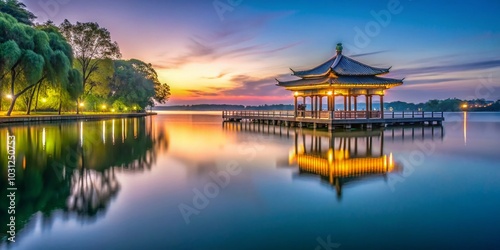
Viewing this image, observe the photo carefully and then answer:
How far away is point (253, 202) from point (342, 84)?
20116 mm

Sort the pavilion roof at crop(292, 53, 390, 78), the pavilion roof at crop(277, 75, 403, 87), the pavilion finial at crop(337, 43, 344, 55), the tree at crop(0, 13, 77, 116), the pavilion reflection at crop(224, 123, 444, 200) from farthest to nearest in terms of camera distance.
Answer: the pavilion finial at crop(337, 43, 344, 55) → the pavilion roof at crop(292, 53, 390, 78) → the pavilion roof at crop(277, 75, 403, 87) → the tree at crop(0, 13, 77, 116) → the pavilion reflection at crop(224, 123, 444, 200)

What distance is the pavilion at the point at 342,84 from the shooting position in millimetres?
25906

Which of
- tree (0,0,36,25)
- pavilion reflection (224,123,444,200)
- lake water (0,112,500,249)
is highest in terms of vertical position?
tree (0,0,36,25)

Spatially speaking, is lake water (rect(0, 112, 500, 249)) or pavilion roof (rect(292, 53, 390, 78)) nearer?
lake water (rect(0, 112, 500, 249))

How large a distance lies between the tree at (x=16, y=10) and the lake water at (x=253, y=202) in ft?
106

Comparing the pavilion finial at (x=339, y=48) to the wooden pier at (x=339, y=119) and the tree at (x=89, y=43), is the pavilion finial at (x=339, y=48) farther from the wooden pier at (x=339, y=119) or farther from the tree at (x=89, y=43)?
the tree at (x=89, y=43)

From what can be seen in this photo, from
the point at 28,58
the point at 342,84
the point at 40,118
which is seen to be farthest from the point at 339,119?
the point at 40,118

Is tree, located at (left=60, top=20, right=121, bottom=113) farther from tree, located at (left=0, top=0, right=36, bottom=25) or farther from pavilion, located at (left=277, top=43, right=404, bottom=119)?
pavilion, located at (left=277, top=43, right=404, bottom=119)

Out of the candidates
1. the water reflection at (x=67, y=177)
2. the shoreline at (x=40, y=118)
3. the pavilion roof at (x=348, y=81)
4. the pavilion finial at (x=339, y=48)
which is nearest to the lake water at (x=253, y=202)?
the water reflection at (x=67, y=177)

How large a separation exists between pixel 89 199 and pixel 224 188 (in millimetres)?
3094

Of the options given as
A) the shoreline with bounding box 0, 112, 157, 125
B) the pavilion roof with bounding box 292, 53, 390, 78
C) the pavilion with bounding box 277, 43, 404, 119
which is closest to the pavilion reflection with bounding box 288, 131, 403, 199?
the pavilion with bounding box 277, 43, 404, 119

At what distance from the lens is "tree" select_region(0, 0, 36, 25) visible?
3641 cm

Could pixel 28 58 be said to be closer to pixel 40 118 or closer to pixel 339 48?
pixel 40 118

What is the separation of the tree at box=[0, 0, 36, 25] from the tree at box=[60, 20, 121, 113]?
4264mm
